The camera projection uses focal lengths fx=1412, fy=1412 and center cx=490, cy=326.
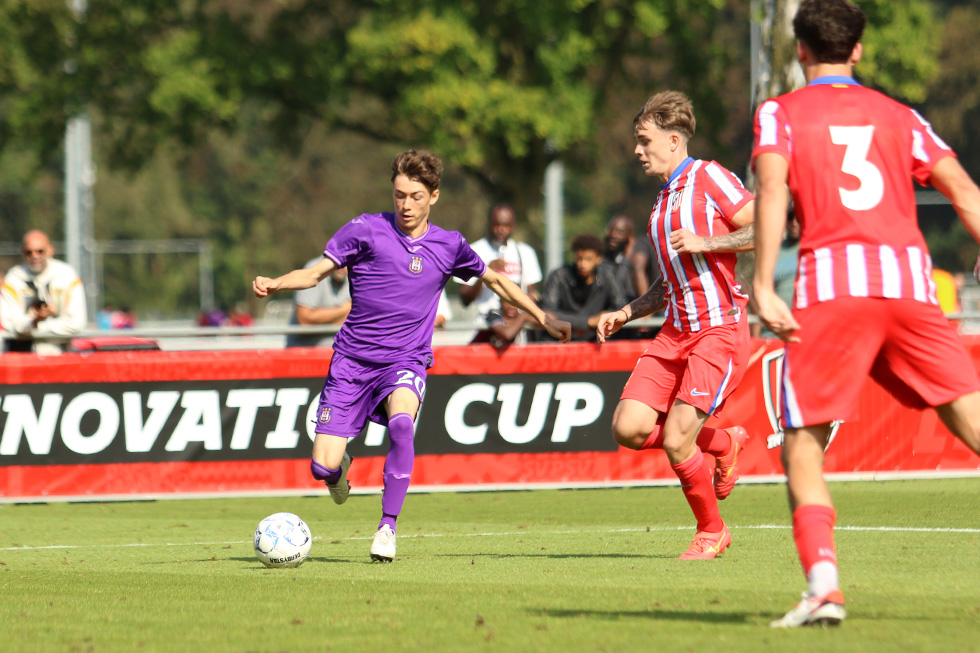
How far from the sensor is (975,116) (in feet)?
165

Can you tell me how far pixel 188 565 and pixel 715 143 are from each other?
23.1 m

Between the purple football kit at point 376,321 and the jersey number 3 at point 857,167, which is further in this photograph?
the purple football kit at point 376,321

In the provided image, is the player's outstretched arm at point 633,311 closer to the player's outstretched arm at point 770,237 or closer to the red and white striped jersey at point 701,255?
the red and white striped jersey at point 701,255

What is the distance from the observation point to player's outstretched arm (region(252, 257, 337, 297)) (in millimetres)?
6992

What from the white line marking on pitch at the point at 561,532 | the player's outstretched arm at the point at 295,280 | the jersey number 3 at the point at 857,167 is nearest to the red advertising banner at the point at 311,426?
the white line marking on pitch at the point at 561,532

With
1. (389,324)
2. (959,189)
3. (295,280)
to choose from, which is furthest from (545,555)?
(959,189)

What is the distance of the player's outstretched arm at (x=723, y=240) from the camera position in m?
6.60

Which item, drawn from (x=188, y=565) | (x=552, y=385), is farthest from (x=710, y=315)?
(x=552, y=385)

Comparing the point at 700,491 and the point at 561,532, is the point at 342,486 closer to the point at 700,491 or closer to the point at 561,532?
the point at 561,532

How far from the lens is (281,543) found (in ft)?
24.2

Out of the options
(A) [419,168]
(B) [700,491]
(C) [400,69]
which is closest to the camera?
(B) [700,491]

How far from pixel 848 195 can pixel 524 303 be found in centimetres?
333

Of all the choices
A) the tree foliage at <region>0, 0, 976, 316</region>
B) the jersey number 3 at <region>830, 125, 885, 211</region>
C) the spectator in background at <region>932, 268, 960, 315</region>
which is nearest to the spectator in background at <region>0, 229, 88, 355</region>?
the spectator in background at <region>932, 268, 960, 315</region>

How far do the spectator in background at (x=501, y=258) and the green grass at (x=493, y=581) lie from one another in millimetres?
2688
